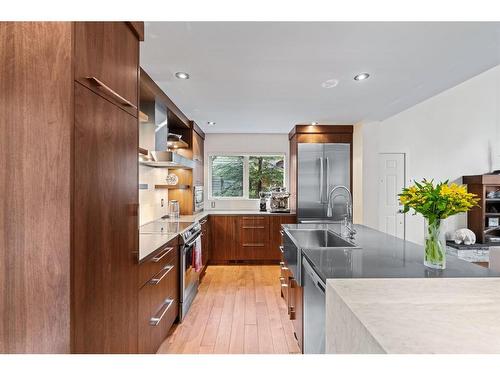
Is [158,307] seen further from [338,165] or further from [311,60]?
[338,165]

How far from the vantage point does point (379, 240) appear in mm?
2264

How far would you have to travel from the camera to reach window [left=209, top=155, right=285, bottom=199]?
5781mm

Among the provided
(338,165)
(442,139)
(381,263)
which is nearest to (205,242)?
(338,165)

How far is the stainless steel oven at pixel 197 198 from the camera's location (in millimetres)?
4703

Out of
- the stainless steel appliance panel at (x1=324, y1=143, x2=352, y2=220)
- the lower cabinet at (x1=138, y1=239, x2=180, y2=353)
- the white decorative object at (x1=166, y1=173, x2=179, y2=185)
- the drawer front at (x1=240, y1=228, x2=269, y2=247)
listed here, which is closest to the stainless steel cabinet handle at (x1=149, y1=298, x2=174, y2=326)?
the lower cabinet at (x1=138, y1=239, x2=180, y2=353)

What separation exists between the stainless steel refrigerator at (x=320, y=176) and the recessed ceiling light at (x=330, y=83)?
1.94m

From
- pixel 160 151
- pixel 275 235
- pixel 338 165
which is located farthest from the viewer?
pixel 275 235

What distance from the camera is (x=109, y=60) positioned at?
4.25ft

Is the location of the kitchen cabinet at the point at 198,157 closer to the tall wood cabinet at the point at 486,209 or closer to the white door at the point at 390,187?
the white door at the point at 390,187

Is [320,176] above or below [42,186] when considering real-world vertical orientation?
above

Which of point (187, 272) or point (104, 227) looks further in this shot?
point (187, 272)

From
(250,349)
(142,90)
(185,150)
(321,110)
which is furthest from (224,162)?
(250,349)

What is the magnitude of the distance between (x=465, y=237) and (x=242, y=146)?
4.33 metres
